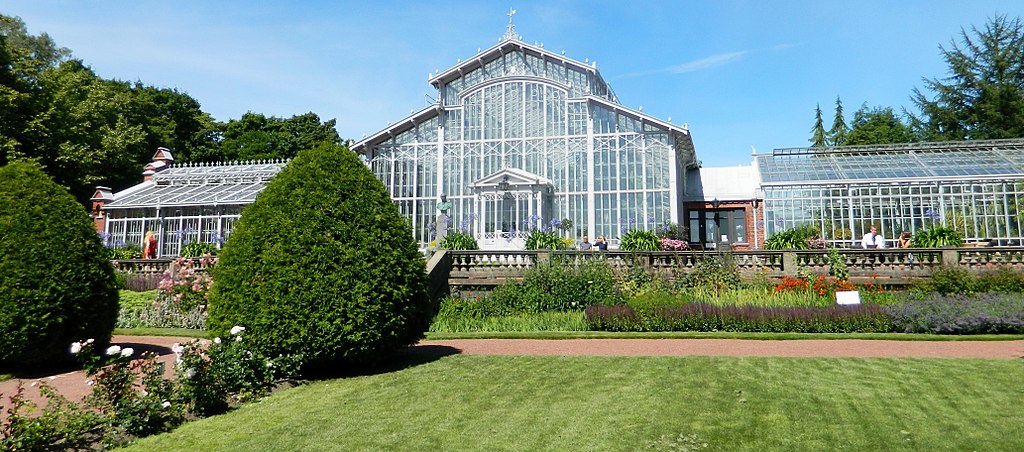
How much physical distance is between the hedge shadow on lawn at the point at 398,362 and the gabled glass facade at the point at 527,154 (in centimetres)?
1569

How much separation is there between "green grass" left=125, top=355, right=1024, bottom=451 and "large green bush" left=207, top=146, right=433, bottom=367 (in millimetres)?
597

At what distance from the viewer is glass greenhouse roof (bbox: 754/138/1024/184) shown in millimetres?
23094

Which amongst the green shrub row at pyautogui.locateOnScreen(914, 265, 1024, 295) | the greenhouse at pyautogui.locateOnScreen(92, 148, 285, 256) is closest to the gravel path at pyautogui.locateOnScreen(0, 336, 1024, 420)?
the green shrub row at pyautogui.locateOnScreen(914, 265, 1024, 295)

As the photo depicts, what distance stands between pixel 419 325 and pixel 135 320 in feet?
34.4

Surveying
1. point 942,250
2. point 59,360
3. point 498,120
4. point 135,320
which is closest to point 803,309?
point 942,250

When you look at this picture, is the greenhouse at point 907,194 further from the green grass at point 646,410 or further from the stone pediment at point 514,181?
the green grass at point 646,410

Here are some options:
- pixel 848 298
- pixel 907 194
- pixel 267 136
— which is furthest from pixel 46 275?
pixel 267 136

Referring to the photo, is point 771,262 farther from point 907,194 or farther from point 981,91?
point 981,91

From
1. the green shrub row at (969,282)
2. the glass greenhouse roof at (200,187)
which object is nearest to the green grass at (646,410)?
the green shrub row at (969,282)

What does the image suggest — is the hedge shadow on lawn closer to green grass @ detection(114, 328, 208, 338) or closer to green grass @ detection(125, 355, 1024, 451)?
green grass @ detection(125, 355, 1024, 451)

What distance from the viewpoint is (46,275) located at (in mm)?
8742

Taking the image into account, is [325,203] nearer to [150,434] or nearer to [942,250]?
[150,434]

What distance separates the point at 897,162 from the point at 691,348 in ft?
65.3

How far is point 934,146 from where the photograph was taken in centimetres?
2622
